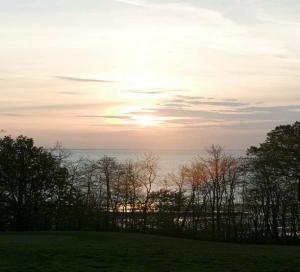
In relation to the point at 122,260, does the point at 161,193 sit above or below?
above

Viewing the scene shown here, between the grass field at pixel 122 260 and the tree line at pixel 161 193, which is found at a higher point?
the tree line at pixel 161 193

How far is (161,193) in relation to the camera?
56.5m

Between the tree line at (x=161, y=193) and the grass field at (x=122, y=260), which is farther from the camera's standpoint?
the tree line at (x=161, y=193)

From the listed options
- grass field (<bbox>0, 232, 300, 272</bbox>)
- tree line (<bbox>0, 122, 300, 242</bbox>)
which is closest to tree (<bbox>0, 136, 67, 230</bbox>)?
tree line (<bbox>0, 122, 300, 242</bbox>)

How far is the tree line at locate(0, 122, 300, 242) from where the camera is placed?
4894cm

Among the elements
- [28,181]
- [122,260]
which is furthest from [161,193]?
[122,260]

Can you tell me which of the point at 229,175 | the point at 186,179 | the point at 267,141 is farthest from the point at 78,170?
the point at 267,141

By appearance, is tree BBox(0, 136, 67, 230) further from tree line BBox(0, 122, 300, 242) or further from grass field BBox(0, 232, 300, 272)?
grass field BBox(0, 232, 300, 272)

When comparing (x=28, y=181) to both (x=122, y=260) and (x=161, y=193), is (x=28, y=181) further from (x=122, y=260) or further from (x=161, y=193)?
(x=122, y=260)

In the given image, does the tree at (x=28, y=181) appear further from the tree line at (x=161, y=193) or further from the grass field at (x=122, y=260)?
the grass field at (x=122, y=260)

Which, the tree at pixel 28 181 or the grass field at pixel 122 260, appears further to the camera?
the tree at pixel 28 181

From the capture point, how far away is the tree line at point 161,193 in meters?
48.9

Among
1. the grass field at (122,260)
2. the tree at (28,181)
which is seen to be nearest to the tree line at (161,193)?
the tree at (28,181)

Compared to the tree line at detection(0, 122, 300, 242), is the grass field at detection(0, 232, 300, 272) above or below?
below
